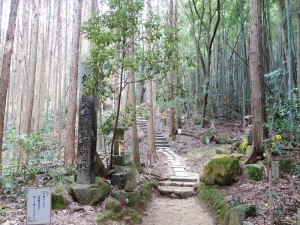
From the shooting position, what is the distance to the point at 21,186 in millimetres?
5320

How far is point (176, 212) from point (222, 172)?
4.98ft

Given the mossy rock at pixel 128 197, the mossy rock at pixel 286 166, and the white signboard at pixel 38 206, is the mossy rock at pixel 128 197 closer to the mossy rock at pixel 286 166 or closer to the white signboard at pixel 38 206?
the white signboard at pixel 38 206

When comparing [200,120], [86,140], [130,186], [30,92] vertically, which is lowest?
[130,186]

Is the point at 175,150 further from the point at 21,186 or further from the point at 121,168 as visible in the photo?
the point at 21,186

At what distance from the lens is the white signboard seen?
10.8 ft

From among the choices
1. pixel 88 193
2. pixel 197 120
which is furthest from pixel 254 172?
pixel 197 120

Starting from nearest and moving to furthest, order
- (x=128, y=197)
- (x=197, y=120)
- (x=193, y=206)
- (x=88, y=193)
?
1. (x=88, y=193)
2. (x=128, y=197)
3. (x=193, y=206)
4. (x=197, y=120)

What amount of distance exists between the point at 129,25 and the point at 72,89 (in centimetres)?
292

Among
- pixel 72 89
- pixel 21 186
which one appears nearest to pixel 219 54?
pixel 72 89

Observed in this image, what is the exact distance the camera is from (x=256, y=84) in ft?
22.0

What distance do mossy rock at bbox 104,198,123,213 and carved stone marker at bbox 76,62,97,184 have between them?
52cm

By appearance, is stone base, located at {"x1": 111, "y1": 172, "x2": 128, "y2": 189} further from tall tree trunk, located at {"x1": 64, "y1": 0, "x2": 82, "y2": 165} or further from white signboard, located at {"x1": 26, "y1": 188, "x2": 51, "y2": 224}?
white signboard, located at {"x1": 26, "y1": 188, "x2": 51, "y2": 224}

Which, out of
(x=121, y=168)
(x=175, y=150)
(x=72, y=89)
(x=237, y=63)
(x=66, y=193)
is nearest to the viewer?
(x=66, y=193)

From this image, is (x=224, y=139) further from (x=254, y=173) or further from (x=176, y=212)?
(x=176, y=212)
